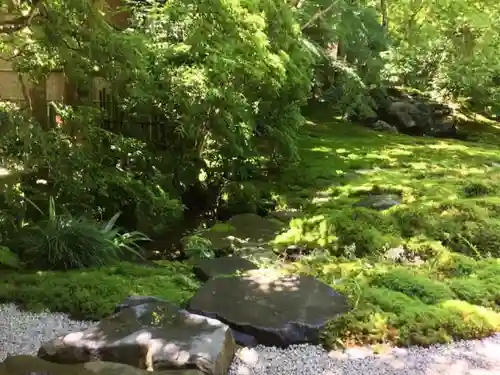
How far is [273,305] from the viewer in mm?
4098

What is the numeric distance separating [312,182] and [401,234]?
3.59 meters

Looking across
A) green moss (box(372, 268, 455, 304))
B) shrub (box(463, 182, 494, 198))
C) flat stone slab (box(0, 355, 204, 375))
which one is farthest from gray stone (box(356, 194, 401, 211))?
flat stone slab (box(0, 355, 204, 375))

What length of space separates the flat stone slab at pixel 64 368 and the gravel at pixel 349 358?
0.40 metres

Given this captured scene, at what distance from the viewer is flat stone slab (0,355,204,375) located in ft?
10.2

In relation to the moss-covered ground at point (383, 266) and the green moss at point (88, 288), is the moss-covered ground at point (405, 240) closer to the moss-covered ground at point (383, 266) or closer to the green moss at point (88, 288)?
the moss-covered ground at point (383, 266)

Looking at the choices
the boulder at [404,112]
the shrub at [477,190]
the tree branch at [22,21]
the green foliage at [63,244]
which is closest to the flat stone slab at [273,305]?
the green foliage at [63,244]

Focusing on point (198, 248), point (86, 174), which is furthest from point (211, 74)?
point (198, 248)

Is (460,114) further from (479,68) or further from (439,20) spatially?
(439,20)

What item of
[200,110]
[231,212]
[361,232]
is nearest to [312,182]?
[231,212]

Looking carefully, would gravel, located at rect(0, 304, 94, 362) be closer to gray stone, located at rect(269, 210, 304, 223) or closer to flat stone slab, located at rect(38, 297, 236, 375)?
flat stone slab, located at rect(38, 297, 236, 375)

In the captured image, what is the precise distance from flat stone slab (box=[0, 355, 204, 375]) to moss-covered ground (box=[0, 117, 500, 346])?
0.96 metres

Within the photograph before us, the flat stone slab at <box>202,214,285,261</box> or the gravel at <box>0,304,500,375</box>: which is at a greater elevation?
the gravel at <box>0,304,500,375</box>

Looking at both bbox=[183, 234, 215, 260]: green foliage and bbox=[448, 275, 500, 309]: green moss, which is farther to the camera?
bbox=[183, 234, 215, 260]: green foliage

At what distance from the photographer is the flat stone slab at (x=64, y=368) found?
3107mm
